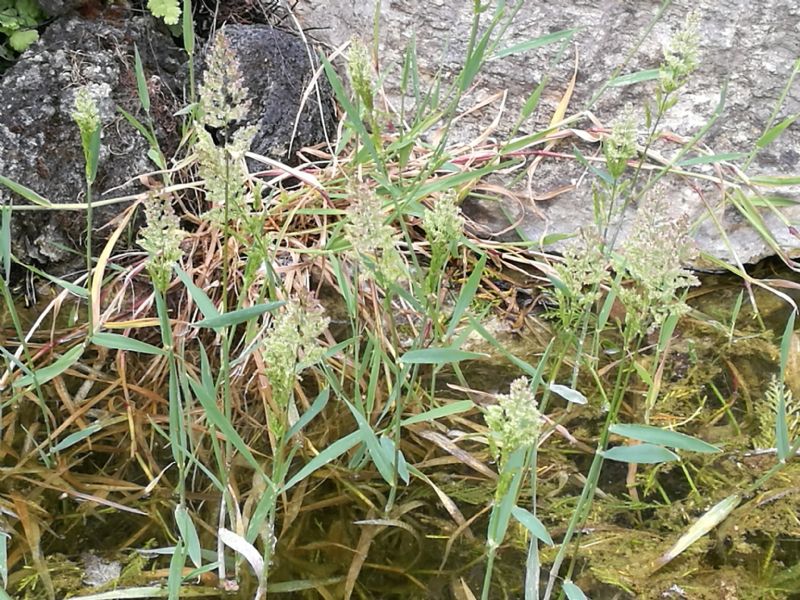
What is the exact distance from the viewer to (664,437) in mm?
842

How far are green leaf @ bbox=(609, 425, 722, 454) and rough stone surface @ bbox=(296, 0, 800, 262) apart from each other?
82cm

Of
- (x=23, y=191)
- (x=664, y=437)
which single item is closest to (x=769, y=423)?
(x=664, y=437)

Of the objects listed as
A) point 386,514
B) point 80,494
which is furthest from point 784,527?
point 80,494

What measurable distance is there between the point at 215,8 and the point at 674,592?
1.52m

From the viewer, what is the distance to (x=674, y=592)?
945 mm


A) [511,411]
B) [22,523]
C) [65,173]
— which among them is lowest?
[22,523]

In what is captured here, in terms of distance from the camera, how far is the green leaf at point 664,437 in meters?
0.84

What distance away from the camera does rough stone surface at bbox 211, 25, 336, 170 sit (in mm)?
1678

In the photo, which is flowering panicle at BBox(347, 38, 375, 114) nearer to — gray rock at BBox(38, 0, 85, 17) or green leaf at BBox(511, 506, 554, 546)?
green leaf at BBox(511, 506, 554, 546)

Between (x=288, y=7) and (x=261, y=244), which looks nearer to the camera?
(x=261, y=244)

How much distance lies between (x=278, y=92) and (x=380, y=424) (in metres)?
0.83

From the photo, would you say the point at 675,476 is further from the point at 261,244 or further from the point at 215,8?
the point at 215,8

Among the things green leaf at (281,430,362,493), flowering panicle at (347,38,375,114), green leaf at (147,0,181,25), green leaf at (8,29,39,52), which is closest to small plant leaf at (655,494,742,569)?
green leaf at (281,430,362,493)

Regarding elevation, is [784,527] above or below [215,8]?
below
